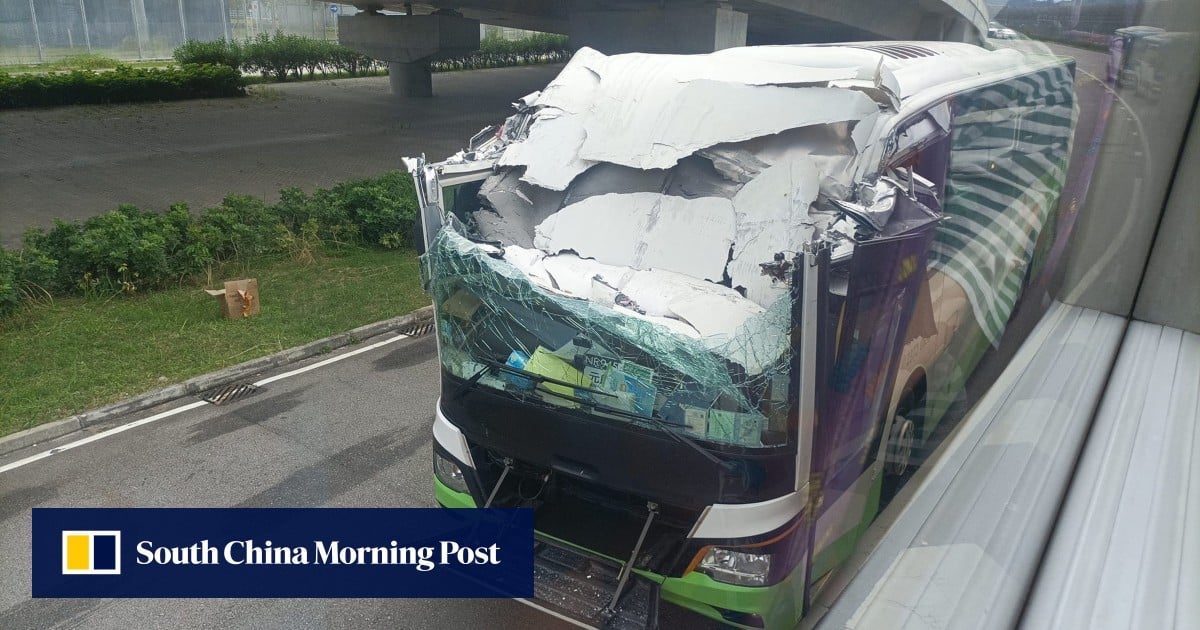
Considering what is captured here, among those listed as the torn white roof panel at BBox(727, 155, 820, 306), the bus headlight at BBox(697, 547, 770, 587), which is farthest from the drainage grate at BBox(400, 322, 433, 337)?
the bus headlight at BBox(697, 547, 770, 587)

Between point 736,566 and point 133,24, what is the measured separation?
3507 cm

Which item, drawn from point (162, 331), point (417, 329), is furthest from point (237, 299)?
point (417, 329)

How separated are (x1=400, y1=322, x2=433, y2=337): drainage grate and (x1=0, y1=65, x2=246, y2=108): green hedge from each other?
2000cm

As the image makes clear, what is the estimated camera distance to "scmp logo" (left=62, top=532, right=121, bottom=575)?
4.21 metres

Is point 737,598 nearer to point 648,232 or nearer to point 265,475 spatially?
point 648,232

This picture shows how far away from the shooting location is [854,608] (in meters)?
0.92

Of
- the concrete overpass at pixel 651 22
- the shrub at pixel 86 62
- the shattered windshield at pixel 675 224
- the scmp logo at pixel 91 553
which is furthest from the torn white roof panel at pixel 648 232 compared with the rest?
the shrub at pixel 86 62

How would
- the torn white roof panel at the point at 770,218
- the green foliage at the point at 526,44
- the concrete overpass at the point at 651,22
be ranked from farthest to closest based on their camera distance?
the green foliage at the point at 526,44, the concrete overpass at the point at 651,22, the torn white roof panel at the point at 770,218

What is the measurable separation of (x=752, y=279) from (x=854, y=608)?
2668mm

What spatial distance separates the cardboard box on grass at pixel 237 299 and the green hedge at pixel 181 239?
1.03 metres

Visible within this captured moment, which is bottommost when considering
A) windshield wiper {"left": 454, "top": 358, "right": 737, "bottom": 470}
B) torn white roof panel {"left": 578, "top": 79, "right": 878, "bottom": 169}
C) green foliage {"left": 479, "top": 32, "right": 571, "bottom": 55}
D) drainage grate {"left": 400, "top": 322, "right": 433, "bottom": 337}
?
drainage grate {"left": 400, "top": 322, "right": 433, "bottom": 337}

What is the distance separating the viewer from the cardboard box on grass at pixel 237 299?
26.0 ft

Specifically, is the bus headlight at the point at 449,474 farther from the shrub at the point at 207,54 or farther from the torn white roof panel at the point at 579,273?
the shrub at the point at 207,54

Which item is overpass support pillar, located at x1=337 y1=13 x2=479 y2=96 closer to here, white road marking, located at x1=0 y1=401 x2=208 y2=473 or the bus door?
white road marking, located at x1=0 y1=401 x2=208 y2=473
